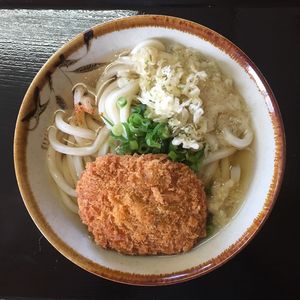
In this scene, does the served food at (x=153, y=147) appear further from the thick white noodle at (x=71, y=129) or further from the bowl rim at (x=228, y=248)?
the bowl rim at (x=228, y=248)

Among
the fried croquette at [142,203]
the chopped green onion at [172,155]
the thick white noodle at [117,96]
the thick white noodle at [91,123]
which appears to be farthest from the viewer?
the thick white noodle at [91,123]

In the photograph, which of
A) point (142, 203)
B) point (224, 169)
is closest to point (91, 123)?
point (142, 203)

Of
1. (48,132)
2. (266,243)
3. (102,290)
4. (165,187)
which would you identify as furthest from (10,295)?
(266,243)

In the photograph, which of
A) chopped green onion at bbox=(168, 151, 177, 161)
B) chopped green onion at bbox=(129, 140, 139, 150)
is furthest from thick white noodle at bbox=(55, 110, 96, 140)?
chopped green onion at bbox=(168, 151, 177, 161)

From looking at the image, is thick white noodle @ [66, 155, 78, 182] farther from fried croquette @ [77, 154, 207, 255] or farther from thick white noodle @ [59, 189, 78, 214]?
fried croquette @ [77, 154, 207, 255]

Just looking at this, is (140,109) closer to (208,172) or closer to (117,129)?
(117,129)

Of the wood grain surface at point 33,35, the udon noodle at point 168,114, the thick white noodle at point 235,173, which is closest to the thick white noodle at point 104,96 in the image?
the udon noodle at point 168,114
